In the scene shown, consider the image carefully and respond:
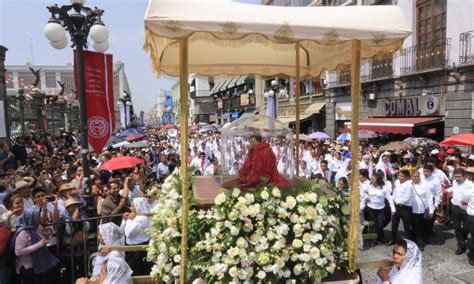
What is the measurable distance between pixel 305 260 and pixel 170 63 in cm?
322

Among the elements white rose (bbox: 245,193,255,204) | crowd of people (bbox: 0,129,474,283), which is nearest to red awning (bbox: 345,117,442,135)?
crowd of people (bbox: 0,129,474,283)

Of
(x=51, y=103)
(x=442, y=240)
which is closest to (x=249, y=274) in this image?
(x=442, y=240)

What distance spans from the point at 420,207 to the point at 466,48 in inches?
435

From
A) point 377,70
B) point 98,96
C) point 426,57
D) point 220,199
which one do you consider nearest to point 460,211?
point 220,199

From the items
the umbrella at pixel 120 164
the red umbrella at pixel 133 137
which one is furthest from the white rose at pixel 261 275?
the red umbrella at pixel 133 137

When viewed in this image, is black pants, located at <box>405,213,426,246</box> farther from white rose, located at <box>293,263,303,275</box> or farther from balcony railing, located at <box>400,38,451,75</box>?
balcony railing, located at <box>400,38,451,75</box>

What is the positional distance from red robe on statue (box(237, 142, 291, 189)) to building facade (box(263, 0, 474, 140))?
11.2 meters

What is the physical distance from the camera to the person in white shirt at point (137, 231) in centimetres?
526

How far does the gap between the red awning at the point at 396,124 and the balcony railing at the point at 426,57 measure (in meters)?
2.43

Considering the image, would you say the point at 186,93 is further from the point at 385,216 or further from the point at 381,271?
the point at 385,216

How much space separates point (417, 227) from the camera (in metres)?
7.72

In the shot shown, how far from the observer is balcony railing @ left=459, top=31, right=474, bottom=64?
49.2 feet

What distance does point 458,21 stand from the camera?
51.5 feet

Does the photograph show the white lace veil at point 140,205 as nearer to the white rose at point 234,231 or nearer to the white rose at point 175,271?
the white rose at point 175,271
